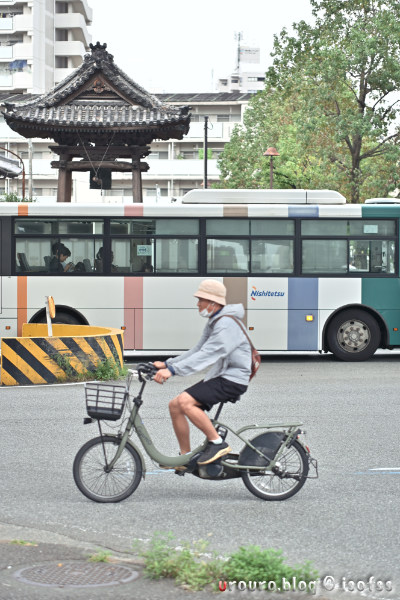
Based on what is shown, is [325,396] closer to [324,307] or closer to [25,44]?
[324,307]

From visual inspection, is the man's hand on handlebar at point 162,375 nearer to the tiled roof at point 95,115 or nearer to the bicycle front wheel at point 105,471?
the bicycle front wheel at point 105,471

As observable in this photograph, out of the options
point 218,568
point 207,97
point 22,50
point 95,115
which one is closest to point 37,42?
point 22,50

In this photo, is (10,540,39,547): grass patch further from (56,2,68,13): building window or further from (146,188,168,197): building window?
(56,2,68,13): building window

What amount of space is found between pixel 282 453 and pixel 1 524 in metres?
1.98

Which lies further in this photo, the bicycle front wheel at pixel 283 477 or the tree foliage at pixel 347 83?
the tree foliage at pixel 347 83

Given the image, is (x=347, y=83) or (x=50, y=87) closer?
(x=347, y=83)

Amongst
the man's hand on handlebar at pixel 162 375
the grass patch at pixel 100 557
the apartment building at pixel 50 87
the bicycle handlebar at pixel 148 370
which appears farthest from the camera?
the apartment building at pixel 50 87

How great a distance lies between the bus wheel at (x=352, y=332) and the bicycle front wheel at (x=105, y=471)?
38.7ft

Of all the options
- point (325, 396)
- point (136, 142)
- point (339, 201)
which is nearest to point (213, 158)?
point (136, 142)

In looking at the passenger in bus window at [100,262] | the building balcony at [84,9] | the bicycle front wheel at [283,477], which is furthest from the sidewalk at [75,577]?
the building balcony at [84,9]

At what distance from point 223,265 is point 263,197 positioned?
1453mm

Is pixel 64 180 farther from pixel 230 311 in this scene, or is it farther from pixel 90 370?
pixel 230 311

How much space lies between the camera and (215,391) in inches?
282

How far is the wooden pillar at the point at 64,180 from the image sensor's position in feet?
106
